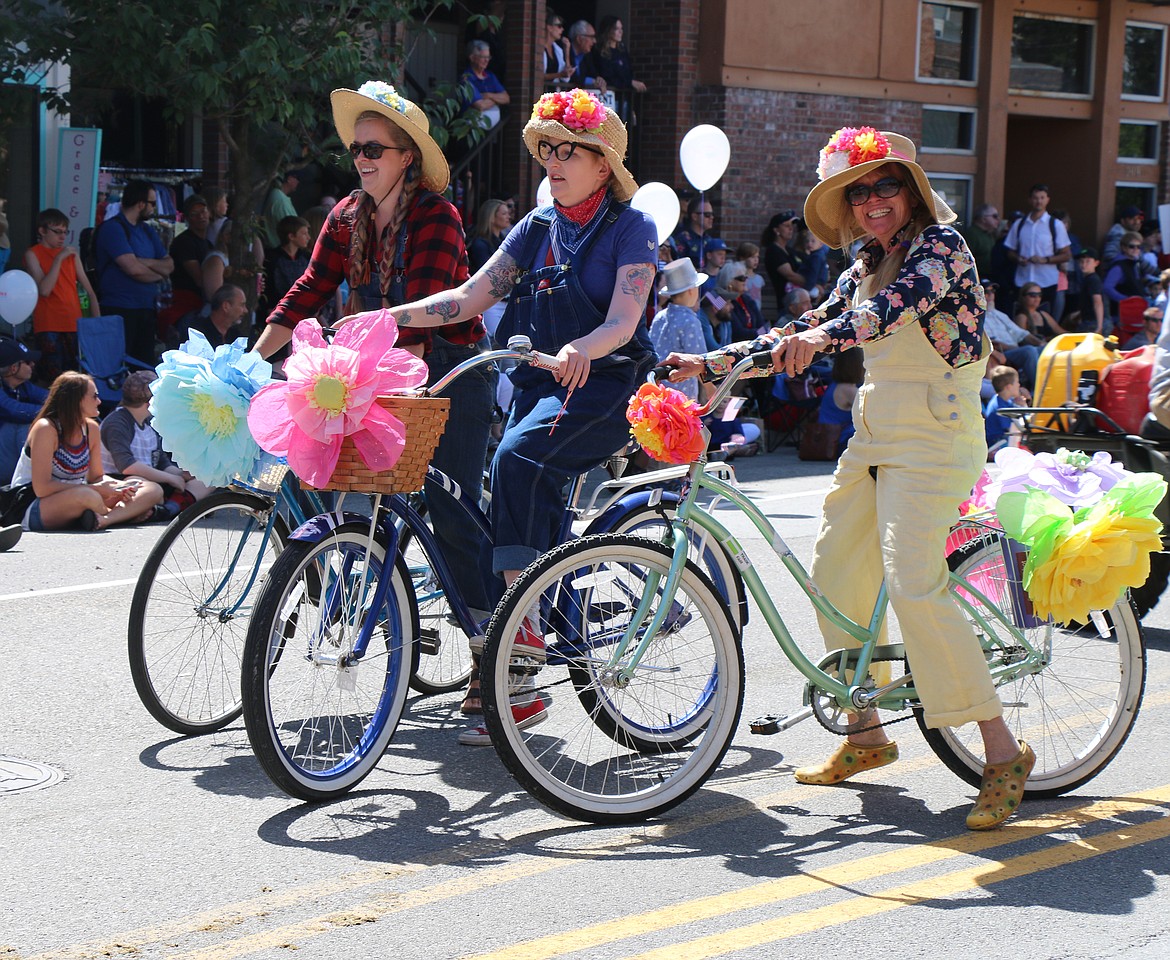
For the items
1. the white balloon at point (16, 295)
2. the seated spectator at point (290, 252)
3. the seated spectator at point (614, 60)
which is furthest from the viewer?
the seated spectator at point (614, 60)

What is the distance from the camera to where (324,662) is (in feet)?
16.3

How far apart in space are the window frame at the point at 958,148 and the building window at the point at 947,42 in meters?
0.36

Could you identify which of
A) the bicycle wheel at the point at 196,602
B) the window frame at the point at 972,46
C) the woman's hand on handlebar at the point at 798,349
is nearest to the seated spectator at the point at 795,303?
the window frame at the point at 972,46

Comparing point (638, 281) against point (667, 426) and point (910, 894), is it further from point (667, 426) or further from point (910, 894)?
point (910, 894)

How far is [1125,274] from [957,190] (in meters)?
2.67

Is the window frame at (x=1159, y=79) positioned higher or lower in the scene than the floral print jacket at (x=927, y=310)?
higher

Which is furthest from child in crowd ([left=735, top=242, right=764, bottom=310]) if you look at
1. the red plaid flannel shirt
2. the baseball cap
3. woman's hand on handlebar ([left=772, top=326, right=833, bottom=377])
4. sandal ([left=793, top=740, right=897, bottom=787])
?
woman's hand on handlebar ([left=772, top=326, right=833, bottom=377])

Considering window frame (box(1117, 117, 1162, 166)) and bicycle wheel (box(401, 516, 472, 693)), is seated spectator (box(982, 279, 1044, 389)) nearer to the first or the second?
window frame (box(1117, 117, 1162, 166))

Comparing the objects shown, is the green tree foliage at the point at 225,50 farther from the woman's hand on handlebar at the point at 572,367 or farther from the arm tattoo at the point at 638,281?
the woman's hand on handlebar at the point at 572,367

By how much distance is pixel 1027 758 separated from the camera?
16.3ft

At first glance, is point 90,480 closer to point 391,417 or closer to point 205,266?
point 205,266

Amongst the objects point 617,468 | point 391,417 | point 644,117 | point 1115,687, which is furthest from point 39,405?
point 644,117

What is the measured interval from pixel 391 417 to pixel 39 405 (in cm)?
794

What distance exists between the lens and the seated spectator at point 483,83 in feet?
56.7
